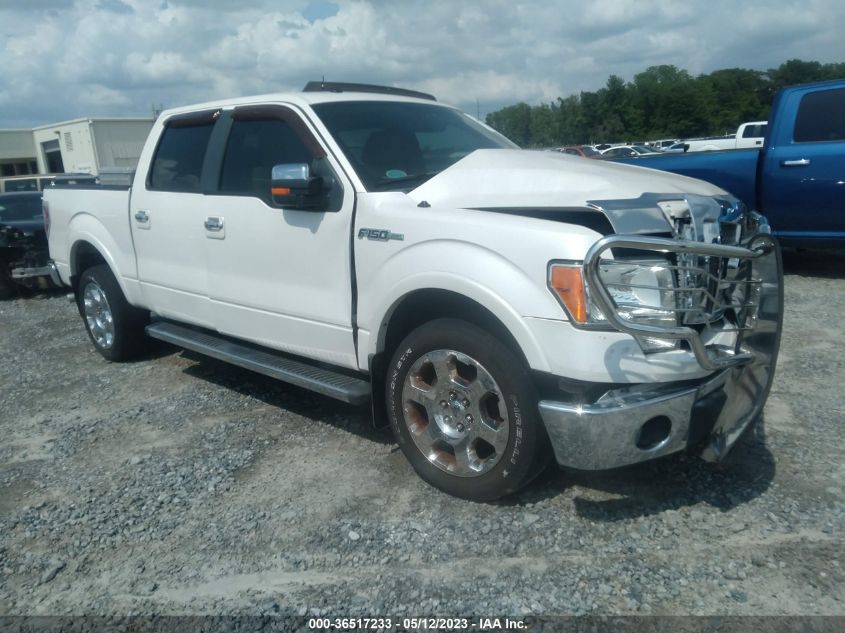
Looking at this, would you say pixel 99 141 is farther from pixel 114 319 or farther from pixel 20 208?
pixel 114 319

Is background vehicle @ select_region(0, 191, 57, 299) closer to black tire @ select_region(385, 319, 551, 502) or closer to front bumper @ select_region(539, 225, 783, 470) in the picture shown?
black tire @ select_region(385, 319, 551, 502)

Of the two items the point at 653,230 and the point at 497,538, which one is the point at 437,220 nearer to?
the point at 653,230

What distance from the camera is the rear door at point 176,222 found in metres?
4.92

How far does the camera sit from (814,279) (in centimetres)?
819

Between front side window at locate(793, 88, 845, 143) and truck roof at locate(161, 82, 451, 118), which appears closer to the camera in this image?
truck roof at locate(161, 82, 451, 118)

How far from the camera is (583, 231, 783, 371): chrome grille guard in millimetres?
2709

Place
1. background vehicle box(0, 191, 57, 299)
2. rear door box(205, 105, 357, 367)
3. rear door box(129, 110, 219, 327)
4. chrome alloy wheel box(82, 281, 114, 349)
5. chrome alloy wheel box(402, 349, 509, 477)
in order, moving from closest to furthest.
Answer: chrome alloy wheel box(402, 349, 509, 477) → rear door box(205, 105, 357, 367) → rear door box(129, 110, 219, 327) → chrome alloy wheel box(82, 281, 114, 349) → background vehicle box(0, 191, 57, 299)

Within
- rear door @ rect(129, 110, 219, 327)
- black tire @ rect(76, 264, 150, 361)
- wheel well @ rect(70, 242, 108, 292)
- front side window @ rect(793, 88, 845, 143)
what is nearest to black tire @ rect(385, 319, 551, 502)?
rear door @ rect(129, 110, 219, 327)

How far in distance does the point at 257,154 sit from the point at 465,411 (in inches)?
87.9

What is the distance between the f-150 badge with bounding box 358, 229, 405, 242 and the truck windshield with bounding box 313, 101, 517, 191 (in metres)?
0.26

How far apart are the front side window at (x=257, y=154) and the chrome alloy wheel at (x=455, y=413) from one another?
1519 millimetres

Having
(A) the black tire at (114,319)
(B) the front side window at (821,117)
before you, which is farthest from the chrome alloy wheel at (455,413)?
(B) the front side window at (821,117)

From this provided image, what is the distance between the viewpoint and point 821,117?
7727 millimetres

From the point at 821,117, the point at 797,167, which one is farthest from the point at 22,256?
the point at 821,117
